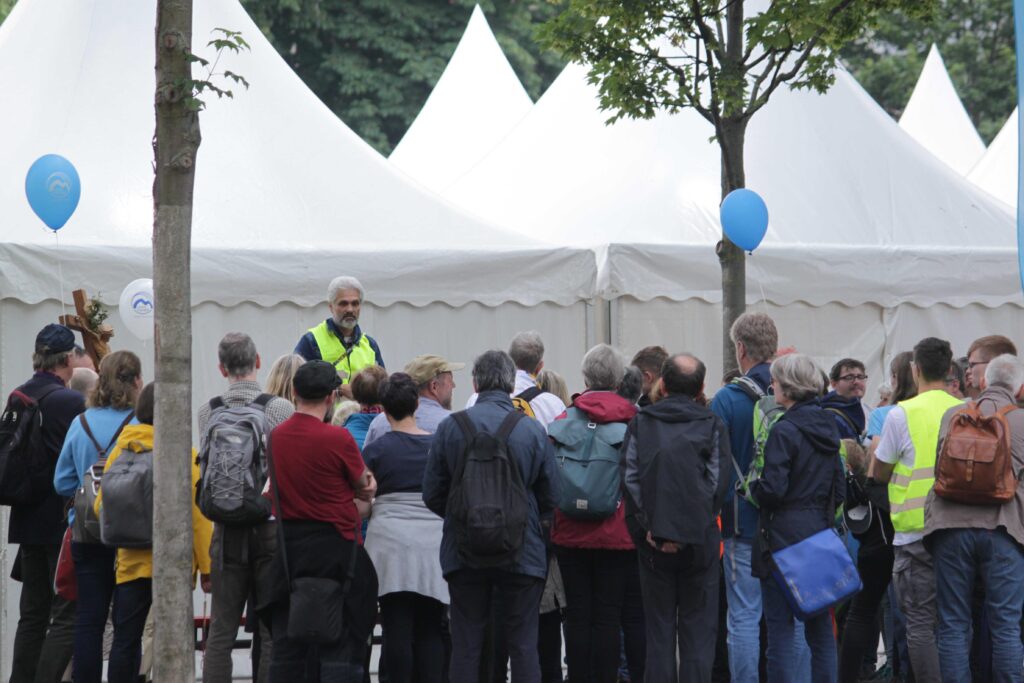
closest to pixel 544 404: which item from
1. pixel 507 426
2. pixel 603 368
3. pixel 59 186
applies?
pixel 603 368

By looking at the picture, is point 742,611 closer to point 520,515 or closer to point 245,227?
point 520,515

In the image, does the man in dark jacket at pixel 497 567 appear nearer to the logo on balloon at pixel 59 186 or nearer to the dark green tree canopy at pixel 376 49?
the logo on balloon at pixel 59 186

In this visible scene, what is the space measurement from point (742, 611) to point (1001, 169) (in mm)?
12041

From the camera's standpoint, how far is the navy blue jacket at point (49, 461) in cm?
670

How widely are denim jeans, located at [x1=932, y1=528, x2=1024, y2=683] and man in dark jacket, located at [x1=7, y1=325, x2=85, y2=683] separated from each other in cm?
412

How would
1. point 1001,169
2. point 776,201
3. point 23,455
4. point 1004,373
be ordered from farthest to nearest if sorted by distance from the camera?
1. point 1001,169
2. point 776,201
3. point 23,455
4. point 1004,373

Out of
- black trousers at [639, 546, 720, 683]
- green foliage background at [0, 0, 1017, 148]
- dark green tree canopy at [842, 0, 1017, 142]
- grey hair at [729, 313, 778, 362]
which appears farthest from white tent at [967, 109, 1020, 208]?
dark green tree canopy at [842, 0, 1017, 142]

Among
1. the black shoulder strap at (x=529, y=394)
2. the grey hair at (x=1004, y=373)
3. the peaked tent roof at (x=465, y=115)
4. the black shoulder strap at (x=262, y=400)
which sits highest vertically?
the peaked tent roof at (x=465, y=115)

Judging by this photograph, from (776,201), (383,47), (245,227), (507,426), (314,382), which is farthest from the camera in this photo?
(383,47)

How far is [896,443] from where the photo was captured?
6.49m

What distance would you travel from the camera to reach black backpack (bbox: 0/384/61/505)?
6551 mm

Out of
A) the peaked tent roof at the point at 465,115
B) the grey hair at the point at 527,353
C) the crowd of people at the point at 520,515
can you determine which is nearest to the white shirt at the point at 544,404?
the crowd of people at the point at 520,515

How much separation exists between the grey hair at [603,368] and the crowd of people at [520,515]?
0.01 meters

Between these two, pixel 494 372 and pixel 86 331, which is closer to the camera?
pixel 494 372
